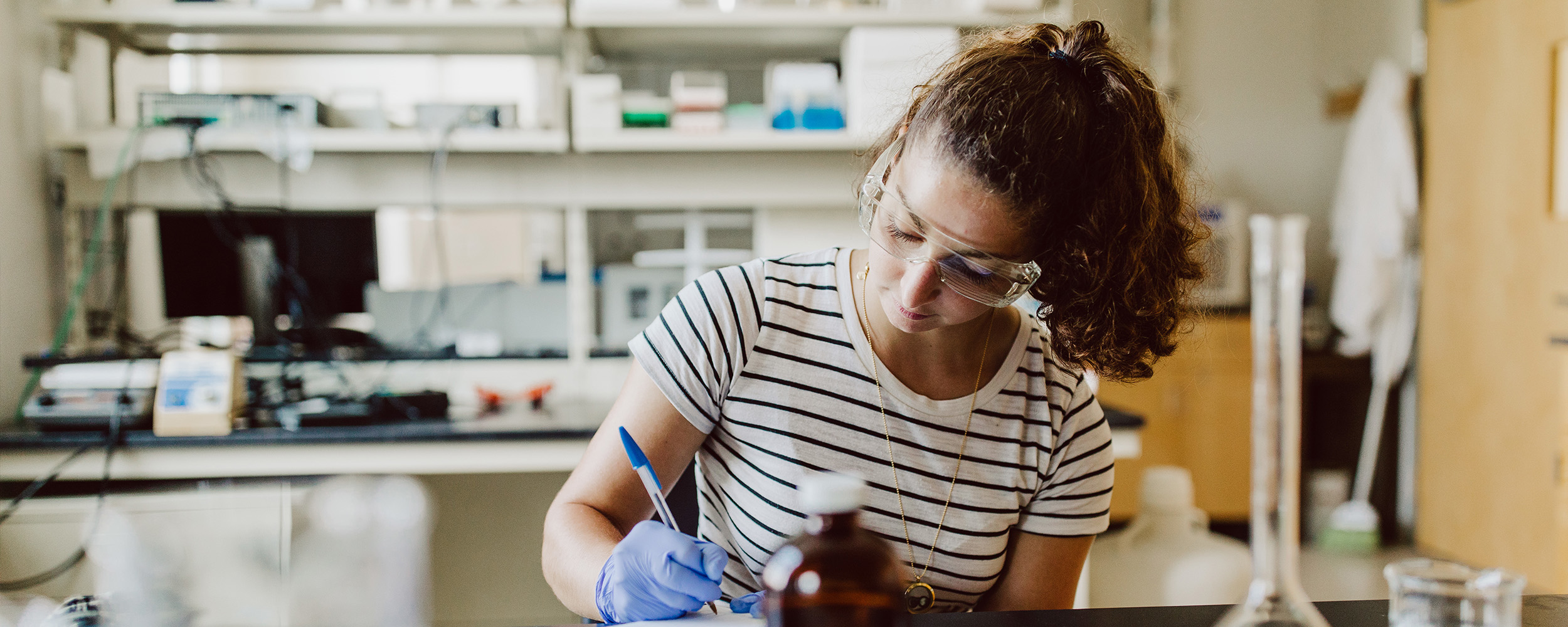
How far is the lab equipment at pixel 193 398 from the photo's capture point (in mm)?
1800

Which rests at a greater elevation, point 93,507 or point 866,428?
point 866,428

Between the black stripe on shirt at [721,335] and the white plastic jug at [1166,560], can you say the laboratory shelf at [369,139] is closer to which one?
the black stripe on shirt at [721,335]

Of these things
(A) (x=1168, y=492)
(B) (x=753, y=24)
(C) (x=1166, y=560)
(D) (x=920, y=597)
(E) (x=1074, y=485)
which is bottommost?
(C) (x=1166, y=560)

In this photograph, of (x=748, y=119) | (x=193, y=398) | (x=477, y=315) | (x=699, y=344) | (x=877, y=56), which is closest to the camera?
(x=699, y=344)

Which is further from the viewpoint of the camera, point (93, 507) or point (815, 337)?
point (93, 507)

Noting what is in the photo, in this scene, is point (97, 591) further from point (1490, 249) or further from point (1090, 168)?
point (1490, 249)

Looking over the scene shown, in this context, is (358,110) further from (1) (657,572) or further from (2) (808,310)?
(1) (657,572)

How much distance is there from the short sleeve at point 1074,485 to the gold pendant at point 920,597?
0.42 feet

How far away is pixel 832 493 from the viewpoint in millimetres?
413

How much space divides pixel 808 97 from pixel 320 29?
1204mm

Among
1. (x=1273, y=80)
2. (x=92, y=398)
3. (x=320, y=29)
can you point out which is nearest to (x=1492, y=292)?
(x=1273, y=80)

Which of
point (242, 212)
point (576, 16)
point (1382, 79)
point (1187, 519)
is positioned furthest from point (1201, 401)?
point (242, 212)

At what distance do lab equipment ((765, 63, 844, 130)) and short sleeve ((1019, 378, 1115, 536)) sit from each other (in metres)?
1.39

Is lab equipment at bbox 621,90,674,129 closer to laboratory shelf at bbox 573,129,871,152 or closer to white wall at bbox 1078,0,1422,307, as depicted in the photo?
laboratory shelf at bbox 573,129,871,152
